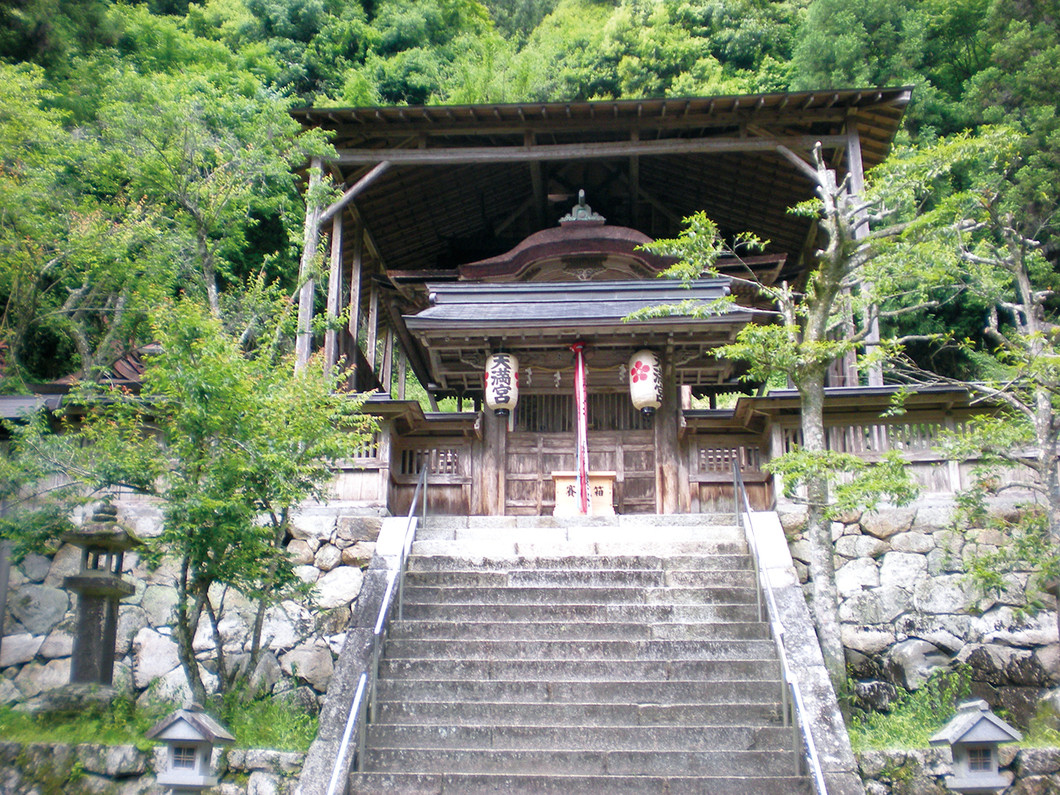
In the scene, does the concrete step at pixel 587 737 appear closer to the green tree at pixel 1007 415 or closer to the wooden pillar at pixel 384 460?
the green tree at pixel 1007 415

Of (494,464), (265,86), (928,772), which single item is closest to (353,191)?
(494,464)

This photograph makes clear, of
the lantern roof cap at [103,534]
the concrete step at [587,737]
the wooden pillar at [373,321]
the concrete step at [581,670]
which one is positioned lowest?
the concrete step at [587,737]

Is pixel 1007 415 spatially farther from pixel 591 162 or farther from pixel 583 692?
pixel 591 162

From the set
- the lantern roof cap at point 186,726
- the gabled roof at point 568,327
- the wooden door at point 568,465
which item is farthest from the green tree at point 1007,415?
the lantern roof cap at point 186,726

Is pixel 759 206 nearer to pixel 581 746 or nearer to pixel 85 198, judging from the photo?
pixel 581 746

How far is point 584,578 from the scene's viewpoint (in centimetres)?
859

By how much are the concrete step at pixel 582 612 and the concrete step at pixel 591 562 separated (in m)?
0.70

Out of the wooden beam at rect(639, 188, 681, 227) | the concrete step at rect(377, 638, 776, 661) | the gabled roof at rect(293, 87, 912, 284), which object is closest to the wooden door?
the gabled roof at rect(293, 87, 912, 284)

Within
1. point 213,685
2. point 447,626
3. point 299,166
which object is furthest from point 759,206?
point 213,685

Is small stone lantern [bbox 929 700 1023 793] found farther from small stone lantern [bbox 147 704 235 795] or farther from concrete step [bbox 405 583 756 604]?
small stone lantern [bbox 147 704 235 795]

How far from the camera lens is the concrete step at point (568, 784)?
6.08 metres

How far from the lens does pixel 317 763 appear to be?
20.8 feet

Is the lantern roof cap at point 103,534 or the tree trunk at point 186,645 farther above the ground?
the lantern roof cap at point 103,534

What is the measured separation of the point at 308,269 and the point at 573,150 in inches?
176
